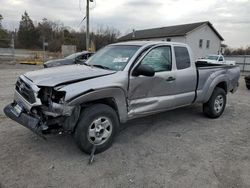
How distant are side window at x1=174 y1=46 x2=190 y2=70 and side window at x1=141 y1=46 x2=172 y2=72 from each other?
21cm

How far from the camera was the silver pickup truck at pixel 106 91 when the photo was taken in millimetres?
3346

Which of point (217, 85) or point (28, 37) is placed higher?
point (28, 37)

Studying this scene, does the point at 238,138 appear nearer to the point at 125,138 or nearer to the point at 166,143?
the point at 166,143

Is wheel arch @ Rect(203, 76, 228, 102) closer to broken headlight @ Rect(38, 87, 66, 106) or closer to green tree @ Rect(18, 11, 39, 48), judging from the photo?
broken headlight @ Rect(38, 87, 66, 106)

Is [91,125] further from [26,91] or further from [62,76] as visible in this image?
[26,91]

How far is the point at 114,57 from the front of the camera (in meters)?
4.46

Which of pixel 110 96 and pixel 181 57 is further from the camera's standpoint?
pixel 181 57

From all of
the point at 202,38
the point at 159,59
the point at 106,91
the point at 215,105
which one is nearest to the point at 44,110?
the point at 106,91

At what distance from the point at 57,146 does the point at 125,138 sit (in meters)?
1.27

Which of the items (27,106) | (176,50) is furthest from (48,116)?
(176,50)

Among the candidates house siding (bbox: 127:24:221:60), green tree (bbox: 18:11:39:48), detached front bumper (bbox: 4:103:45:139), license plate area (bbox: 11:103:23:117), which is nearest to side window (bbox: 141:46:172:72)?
detached front bumper (bbox: 4:103:45:139)

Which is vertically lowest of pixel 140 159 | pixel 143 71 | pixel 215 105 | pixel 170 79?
pixel 140 159

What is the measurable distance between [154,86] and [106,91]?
1.11 metres

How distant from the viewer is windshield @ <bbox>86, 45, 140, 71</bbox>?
4135 millimetres
